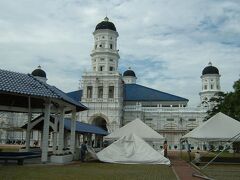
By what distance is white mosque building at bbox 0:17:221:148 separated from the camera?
5572 centimetres

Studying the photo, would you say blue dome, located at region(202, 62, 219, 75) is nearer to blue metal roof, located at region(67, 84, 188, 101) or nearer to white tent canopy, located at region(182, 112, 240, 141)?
blue metal roof, located at region(67, 84, 188, 101)

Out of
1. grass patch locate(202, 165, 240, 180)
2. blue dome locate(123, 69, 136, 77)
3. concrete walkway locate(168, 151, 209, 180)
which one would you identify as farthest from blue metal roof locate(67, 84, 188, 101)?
grass patch locate(202, 165, 240, 180)

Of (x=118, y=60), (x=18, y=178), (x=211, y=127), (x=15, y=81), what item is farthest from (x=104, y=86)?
(x=18, y=178)

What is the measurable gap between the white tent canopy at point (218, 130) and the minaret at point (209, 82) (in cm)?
4845

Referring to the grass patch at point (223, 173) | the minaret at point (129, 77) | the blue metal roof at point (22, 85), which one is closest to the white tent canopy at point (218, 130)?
the grass patch at point (223, 173)

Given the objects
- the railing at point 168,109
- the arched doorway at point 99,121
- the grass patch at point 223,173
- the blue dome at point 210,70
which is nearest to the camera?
the grass patch at point 223,173

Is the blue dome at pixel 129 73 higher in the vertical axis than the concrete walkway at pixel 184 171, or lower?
higher

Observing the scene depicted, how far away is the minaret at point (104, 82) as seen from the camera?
182ft

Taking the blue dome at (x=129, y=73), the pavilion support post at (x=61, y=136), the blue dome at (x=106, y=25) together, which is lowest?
the pavilion support post at (x=61, y=136)

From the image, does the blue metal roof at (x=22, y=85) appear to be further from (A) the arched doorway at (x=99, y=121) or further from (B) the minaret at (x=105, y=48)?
(A) the arched doorway at (x=99, y=121)

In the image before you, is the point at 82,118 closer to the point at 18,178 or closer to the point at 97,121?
the point at 97,121

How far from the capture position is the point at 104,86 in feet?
183

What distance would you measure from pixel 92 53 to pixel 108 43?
3109 mm

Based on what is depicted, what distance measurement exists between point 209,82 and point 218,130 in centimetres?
5038
